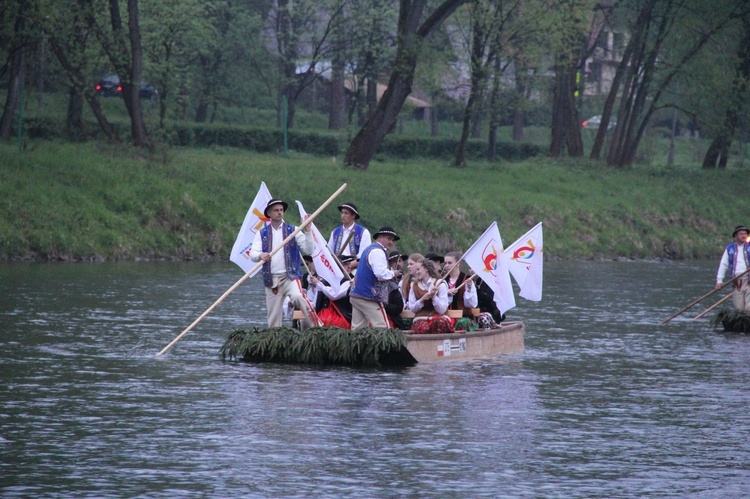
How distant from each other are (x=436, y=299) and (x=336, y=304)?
142 centimetres

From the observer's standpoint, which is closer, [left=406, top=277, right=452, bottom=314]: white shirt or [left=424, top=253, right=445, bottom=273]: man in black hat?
[left=406, top=277, right=452, bottom=314]: white shirt

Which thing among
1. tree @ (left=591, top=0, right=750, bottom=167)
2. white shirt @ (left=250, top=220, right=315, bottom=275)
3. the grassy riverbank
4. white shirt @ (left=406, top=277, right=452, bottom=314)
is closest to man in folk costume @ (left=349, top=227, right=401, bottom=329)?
white shirt @ (left=406, top=277, right=452, bottom=314)

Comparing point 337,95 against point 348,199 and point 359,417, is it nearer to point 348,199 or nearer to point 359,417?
point 348,199

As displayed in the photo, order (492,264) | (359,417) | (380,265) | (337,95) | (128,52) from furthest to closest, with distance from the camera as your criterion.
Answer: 1. (337,95)
2. (128,52)
3. (492,264)
4. (380,265)
5. (359,417)

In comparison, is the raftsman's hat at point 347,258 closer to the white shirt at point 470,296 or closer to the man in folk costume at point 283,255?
the man in folk costume at point 283,255

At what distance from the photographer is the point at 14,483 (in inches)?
414

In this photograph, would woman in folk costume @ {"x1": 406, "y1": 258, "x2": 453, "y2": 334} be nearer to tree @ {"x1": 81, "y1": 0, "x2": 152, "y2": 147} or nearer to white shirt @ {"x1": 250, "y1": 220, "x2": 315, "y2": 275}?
white shirt @ {"x1": 250, "y1": 220, "x2": 315, "y2": 275}

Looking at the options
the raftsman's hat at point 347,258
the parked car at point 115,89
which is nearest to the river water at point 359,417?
the raftsman's hat at point 347,258

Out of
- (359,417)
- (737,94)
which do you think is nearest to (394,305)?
(359,417)

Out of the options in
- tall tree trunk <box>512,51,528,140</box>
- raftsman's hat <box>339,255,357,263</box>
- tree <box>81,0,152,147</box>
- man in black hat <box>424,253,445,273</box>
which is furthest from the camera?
tall tree trunk <box>512,51,528,140</box>

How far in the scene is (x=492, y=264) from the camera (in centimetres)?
1961

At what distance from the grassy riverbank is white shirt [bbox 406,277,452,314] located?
17026 mm

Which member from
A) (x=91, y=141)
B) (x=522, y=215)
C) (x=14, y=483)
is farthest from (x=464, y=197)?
(x=14, y=483)

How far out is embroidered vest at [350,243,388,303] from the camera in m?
17.4
